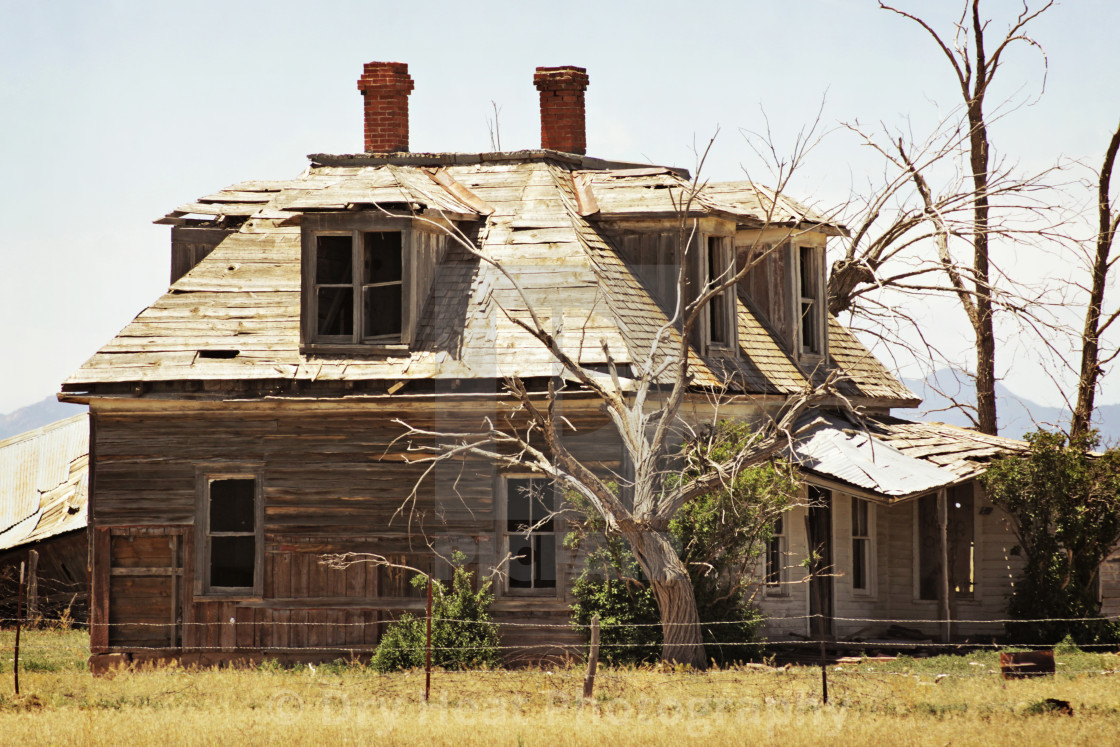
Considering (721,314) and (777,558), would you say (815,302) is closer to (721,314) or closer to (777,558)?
(721,314)

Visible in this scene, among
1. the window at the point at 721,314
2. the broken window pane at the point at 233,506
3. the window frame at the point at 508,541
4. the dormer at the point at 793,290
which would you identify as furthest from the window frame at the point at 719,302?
the broken window pane at the point at 233,506

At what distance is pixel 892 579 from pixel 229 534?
Answer: 9126 mm

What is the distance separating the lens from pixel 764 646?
1456 centimetres

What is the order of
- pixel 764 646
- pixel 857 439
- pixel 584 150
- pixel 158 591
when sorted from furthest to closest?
pixel 584 150
pixel 857 439
pixel 158 591
pixel 764 646

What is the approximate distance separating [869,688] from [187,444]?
8434mm

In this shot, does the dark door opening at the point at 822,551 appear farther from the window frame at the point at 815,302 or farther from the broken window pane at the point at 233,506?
the broken window pane at the point at 233,506

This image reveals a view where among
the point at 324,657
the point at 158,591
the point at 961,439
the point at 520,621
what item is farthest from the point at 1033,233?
the point at 158,591

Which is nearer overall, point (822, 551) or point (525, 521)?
point (525, 521)

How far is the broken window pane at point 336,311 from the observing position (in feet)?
54.5

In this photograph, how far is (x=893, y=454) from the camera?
16.7 metres

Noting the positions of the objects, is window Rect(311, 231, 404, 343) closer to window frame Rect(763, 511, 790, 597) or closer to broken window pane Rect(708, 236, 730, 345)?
broken window pane Rect(708, 236, 730, 345)

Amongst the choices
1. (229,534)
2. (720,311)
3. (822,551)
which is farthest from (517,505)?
(822,551)

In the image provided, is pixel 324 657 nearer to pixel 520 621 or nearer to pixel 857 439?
pixel 520 621

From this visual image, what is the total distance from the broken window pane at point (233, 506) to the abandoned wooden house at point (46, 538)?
2268 mm
